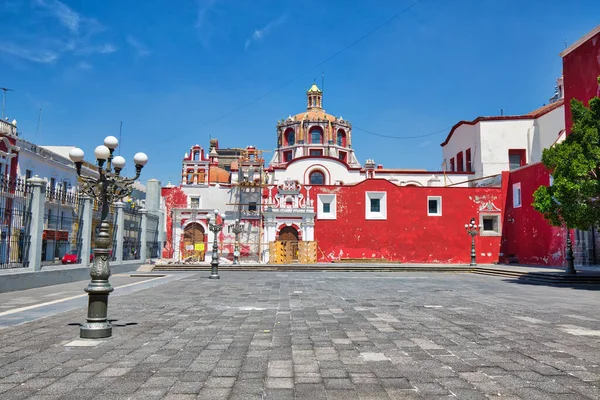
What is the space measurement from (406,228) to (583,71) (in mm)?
13884

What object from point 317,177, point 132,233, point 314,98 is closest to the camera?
point 132,233

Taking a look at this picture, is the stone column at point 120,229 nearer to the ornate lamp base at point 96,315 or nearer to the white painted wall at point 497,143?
the ornate lamp base at point 96,315

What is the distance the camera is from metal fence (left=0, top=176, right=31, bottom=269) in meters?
10.7

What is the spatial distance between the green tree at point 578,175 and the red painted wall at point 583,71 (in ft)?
24.2

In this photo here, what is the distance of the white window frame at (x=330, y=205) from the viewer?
30.9m

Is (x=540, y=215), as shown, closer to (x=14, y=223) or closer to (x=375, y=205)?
(x=375, y=205)

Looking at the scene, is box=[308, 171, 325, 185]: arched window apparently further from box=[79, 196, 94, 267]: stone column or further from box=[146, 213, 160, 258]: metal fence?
box=[79, 196, 94, 267]: stone column

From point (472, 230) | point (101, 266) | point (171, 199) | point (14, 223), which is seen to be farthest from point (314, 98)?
point (101, 266)

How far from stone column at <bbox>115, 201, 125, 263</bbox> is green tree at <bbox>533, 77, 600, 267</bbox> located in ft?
50.0

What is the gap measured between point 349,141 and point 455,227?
1996 cm

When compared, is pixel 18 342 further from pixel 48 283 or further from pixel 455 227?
pixel 455 227

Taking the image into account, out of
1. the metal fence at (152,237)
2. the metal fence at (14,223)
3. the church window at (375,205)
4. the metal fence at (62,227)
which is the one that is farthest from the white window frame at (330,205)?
the metal fence at (14,223)

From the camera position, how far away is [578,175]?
536 inches

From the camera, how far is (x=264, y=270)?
78.7 ft
